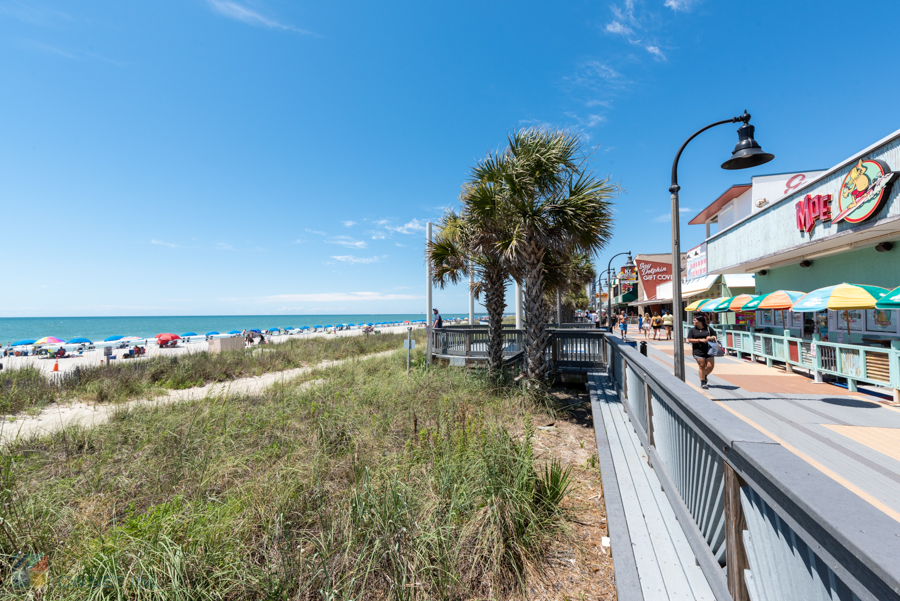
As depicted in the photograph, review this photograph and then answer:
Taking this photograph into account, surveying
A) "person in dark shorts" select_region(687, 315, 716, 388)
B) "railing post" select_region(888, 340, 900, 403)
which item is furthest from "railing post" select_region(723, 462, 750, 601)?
"railing post" select_region(888, 340, 900, 403)

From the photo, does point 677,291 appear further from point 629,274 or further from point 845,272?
point 629,274

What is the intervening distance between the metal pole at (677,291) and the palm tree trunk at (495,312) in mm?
4826

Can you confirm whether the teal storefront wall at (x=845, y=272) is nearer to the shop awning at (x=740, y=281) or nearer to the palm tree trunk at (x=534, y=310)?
the shop awning at (x=740, y=281)

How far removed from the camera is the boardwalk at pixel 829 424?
14.0ft

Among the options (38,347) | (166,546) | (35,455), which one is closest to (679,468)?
(166,546)

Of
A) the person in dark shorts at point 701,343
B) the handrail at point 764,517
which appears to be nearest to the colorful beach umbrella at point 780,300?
the person in dark shorts at point 701,343

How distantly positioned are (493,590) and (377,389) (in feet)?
19.2

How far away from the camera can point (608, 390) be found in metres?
8.64

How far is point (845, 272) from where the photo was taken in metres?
10.6

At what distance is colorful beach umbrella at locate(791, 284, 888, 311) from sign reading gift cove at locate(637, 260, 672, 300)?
25.0 meters

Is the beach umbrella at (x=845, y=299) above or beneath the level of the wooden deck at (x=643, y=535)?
above

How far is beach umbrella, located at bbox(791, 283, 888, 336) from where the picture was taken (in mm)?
7633

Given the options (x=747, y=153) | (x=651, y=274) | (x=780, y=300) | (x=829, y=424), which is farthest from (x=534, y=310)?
(x=651, y=274)

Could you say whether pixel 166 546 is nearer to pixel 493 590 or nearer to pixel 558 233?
pixel 493 590
